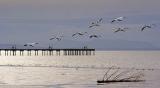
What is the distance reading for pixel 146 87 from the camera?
6003 cm

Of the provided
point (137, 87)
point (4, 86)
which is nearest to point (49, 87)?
point (4, 86)

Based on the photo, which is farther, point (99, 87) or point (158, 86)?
point (158, 86)

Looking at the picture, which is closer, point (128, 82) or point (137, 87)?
Result: point (137, 87)

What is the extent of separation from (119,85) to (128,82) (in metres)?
4.44

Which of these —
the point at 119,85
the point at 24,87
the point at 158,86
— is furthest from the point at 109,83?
the point at 24,87

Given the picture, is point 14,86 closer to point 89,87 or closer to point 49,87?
point 49,87

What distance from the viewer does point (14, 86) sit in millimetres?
58625

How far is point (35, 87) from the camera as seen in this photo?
5794 centimetres

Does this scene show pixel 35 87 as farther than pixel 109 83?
No

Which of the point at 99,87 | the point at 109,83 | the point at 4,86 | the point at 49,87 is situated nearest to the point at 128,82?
the point at 109,83

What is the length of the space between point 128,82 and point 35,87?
12862 millimetres

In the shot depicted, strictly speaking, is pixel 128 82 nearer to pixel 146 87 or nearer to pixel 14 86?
pixel 146 87

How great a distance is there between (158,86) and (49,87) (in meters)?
13.7

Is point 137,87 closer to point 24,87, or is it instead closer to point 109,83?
point 109,83
